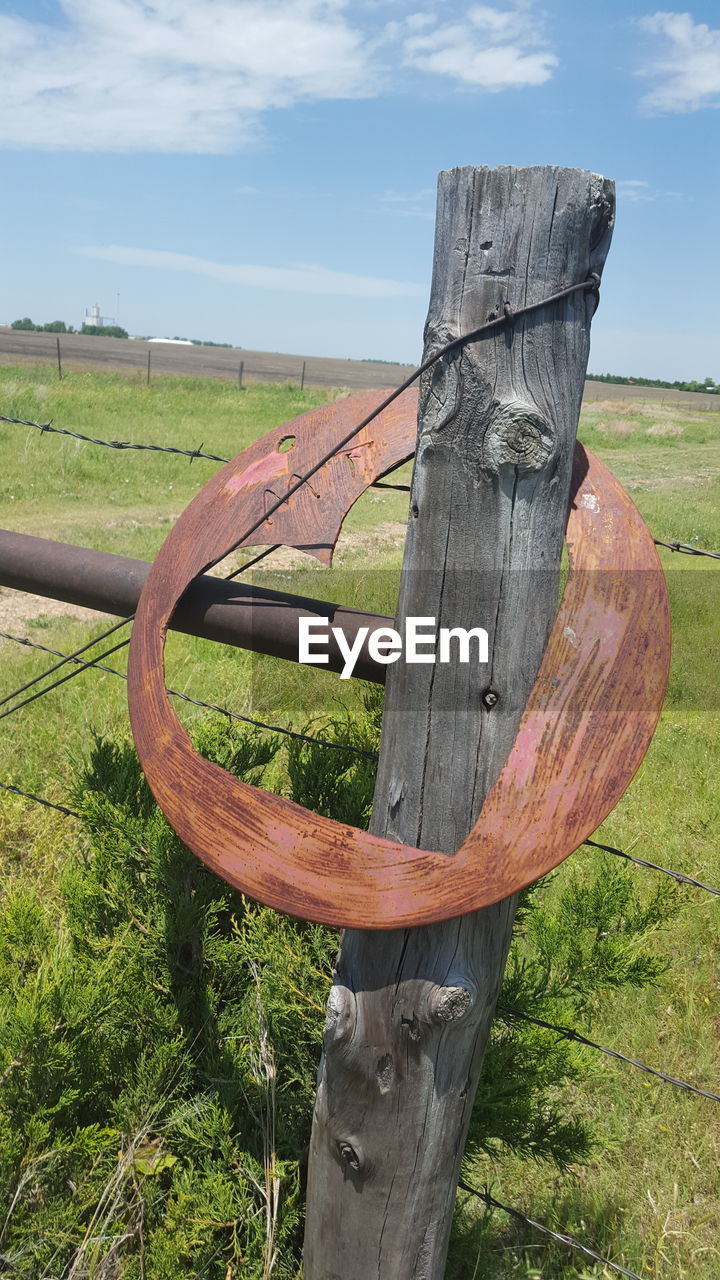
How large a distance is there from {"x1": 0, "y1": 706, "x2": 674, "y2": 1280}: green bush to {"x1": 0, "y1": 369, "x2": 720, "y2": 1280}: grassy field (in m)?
0.21

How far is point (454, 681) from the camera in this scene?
1.31 m

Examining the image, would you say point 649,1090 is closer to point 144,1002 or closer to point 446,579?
point 144,1002

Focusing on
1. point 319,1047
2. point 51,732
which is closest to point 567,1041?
point 319,1047

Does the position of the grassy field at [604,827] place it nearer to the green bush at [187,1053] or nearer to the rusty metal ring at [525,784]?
the green bush at [187,1053]

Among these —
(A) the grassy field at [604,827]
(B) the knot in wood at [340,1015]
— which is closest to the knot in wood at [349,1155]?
(B) the knot in wood at [340,1015]

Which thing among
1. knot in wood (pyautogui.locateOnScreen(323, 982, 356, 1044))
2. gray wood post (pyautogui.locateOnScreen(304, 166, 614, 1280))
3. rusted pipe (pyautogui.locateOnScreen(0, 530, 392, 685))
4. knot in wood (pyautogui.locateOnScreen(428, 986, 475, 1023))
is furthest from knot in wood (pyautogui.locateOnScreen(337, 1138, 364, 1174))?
rusted pipe (pyautogui.locateOnScreen(0, 530, 392, 685))

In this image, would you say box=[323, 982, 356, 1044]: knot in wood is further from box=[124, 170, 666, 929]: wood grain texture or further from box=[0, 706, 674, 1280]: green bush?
box=[0, 706, 674, 1280]: green bush

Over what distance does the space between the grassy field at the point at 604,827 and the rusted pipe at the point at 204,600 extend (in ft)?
2.16

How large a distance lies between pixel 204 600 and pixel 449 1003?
807mm

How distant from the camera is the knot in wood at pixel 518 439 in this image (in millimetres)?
1195

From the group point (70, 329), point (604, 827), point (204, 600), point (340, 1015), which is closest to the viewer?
point (340, 1015)

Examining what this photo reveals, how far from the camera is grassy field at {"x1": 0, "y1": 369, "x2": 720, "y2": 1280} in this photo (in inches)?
88.3

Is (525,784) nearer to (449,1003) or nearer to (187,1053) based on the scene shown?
(449,1003)

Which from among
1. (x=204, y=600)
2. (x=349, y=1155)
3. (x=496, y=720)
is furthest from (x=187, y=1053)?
(x=496, y=720)
